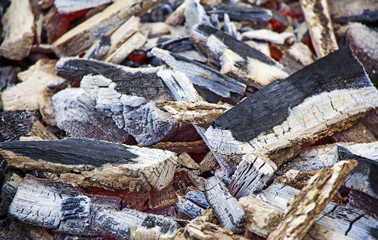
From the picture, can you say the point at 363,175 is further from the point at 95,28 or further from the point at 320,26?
the point at 95,28

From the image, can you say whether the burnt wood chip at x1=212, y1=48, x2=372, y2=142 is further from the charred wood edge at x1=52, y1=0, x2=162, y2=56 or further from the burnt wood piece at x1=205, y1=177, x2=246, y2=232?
the charred wood edge at x1=52, y1=0, x2=162, y2=56

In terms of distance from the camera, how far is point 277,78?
7.27 ft

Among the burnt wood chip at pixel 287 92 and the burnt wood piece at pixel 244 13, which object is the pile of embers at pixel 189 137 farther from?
the burnt wood piece at pixel 244 13

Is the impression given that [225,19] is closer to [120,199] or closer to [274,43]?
[274,43]

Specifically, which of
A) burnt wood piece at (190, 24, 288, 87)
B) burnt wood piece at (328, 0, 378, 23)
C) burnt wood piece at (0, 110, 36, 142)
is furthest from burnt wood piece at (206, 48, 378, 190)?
burnt wood piece at (0, 110, 36, 142)

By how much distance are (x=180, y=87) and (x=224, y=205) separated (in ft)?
2.65

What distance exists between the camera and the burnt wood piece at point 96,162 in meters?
1.68

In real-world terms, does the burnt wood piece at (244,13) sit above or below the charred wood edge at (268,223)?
above

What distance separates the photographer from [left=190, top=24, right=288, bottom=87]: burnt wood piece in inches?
84.4

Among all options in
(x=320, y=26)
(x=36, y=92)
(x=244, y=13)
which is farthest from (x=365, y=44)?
(x=36, y=92)

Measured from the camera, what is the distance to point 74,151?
69.7 inches

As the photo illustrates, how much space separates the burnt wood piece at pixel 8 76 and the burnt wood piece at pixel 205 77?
4.64 feet

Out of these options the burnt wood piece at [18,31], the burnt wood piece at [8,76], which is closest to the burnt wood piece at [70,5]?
the burnt wood piece at [18,31]

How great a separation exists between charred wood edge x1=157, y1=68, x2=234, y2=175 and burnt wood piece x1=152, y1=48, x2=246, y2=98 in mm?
113
